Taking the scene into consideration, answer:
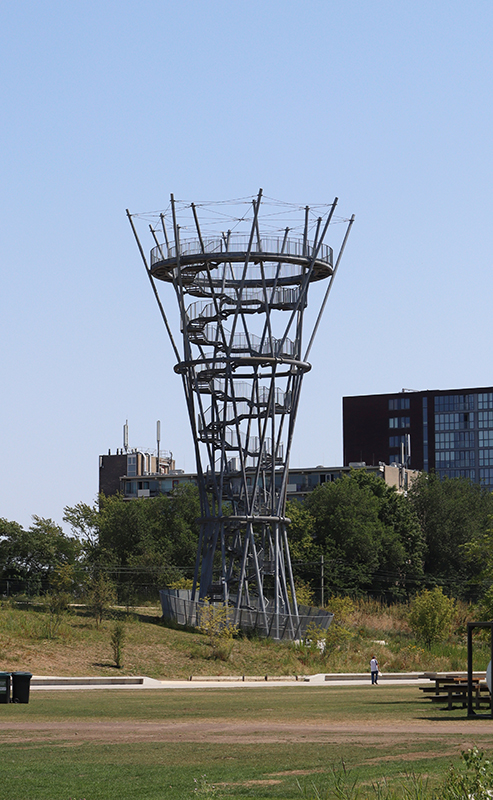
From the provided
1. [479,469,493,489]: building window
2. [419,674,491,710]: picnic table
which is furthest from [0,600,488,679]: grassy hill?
[479,469,493,489]: building window

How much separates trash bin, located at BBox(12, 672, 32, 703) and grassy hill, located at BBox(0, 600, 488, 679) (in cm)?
1188

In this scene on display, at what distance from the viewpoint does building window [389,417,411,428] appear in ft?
562

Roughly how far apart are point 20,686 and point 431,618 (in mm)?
29787

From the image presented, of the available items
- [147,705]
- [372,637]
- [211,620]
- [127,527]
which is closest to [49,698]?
[147,705]

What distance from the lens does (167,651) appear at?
46094 millimetres

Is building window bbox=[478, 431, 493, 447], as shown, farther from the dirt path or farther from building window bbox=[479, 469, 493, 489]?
the dirt path

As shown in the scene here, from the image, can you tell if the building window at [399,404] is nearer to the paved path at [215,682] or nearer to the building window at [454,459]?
the building window at [454,459]

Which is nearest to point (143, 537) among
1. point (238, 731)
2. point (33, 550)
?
point (33, 550)

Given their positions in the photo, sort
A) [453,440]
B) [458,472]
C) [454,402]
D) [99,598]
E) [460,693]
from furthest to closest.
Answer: [458,472]
[453,440]
[454,402]
[99,598]
[460,693]

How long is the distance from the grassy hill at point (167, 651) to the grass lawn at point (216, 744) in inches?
525

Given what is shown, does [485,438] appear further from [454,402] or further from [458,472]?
[454,402]

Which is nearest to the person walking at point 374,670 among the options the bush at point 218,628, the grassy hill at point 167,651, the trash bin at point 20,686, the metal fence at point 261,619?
the grassy hill at point 167,651

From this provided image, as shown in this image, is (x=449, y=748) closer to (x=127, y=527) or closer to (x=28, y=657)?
(x=28, y=657)

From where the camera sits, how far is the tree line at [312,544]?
287 ft
